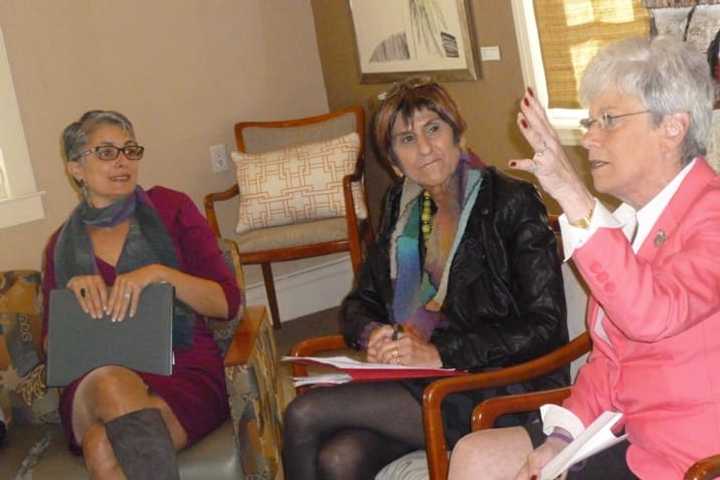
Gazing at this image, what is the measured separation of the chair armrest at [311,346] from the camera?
2.95 meters

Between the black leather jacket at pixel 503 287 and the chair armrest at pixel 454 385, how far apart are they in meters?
0.07

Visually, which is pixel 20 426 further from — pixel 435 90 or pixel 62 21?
pixel 62 21

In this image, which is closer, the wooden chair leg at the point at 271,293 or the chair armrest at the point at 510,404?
the chair armrest at the point at 510,404

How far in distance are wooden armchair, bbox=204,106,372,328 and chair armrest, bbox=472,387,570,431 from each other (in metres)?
2.32

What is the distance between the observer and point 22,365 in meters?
3.23

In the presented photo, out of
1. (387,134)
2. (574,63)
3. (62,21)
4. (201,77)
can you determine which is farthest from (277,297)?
(387,134)

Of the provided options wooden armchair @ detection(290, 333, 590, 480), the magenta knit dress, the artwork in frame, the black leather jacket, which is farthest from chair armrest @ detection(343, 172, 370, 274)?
wooden armchair @ detection(290, 333, 590, 480)

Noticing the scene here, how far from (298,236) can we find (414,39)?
3.07 feet

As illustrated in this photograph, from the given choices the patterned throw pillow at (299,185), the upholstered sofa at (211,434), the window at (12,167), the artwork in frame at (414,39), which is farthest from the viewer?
the patterned throw pillow at (299,185)

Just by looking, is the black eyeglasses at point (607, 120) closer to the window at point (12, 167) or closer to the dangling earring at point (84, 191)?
the dangling earring at point (84, 191)

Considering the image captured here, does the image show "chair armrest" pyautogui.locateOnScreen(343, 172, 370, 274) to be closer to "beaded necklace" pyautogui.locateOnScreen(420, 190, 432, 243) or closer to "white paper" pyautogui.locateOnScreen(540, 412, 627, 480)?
"beaded necklace" pyautogui.locateOnScreen(420, 190, 432, 243)

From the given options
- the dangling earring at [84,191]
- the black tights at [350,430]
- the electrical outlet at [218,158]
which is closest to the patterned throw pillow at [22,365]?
the dangling earring at [84,191]

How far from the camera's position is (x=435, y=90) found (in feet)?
9.34

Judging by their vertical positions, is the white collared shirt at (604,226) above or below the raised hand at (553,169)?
below
